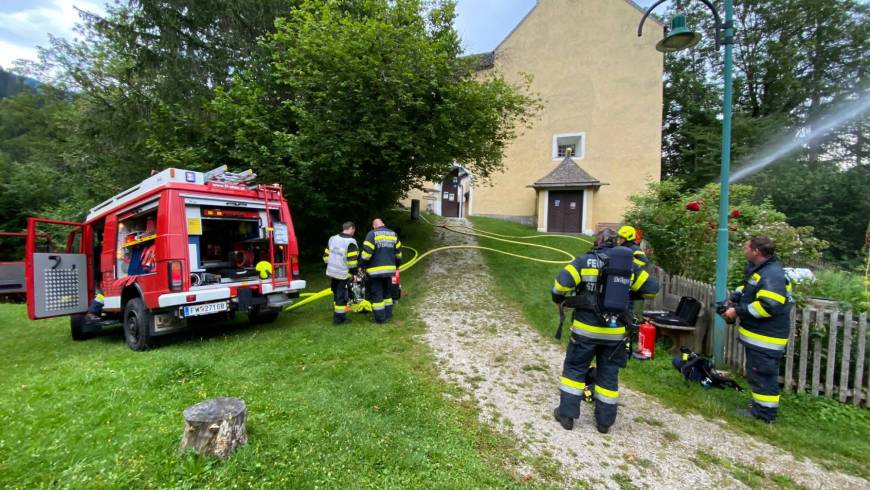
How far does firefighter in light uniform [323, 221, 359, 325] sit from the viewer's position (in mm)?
6418

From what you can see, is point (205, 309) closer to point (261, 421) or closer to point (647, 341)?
point (261, 421)

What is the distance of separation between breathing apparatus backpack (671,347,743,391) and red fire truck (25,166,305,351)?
5.74 metres

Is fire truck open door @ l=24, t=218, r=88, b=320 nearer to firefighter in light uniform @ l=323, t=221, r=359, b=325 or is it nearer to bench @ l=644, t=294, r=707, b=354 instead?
firefighter in light uniform @ l=323, t=221, r=359, b=325

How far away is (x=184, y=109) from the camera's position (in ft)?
33.8

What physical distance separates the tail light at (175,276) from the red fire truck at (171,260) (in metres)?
0.01

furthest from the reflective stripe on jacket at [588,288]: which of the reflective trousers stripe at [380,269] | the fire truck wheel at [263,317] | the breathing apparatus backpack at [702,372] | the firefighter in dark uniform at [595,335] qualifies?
the fire truck wheel at [263,317]

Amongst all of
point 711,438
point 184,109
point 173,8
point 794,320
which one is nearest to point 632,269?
point 711,438

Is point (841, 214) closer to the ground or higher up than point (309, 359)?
higher up

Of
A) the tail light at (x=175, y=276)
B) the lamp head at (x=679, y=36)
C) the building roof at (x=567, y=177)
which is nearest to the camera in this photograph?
the lamp head at (x=679, y=36)

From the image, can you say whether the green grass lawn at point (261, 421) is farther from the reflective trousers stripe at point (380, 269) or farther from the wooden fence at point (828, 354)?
the wooden fence at point (828, 354)

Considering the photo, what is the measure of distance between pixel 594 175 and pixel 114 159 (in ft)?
65.1

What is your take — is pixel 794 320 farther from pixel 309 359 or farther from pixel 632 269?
pixel 309 359

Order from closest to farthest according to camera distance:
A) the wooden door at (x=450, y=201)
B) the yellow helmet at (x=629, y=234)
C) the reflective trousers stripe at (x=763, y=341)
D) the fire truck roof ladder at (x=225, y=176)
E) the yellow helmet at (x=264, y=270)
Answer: the reflective trousers stripe at (x=763, y=341) → the yellow helmet at (x=629, y=234) → the fire truck roof ladder at (x=225, y=176) → the yellow helmet at (x=264, y=270) → the wooden door at (x=450, y=201)

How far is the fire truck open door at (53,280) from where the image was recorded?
Answer: 6.18 metres
